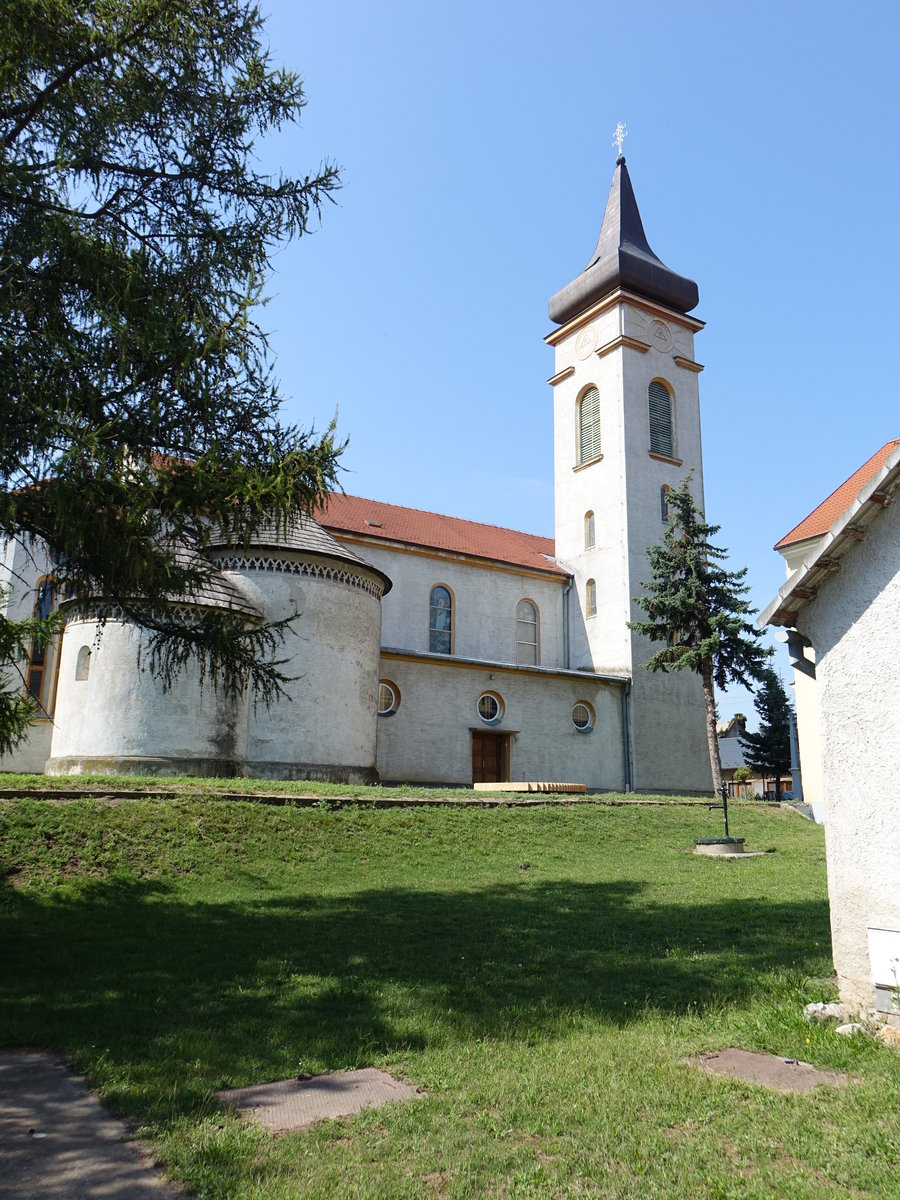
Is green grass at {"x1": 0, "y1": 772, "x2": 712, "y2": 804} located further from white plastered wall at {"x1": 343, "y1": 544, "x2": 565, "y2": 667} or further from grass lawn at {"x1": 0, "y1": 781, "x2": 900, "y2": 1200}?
white plastered wall at {"x1": 343, "y1": 544, "x2": 565, "y2": 667}

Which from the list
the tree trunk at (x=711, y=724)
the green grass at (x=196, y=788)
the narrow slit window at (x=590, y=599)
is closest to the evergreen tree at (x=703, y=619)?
the tree trunk at (x=711, y=724)

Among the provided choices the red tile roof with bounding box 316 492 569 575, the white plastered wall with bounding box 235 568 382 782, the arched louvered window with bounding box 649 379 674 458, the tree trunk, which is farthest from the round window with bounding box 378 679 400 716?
the arched louvered window with bounding box 649 379 674 458

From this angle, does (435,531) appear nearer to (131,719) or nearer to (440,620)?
(440,620)

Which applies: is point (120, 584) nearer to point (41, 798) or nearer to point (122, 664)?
point (41, 798)

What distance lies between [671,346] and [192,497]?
111 feet

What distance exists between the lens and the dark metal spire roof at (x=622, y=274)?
36.9 meters

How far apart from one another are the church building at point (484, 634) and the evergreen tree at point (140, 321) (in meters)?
10.1

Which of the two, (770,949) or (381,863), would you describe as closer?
(770,949)

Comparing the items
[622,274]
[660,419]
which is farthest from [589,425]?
[622,274]

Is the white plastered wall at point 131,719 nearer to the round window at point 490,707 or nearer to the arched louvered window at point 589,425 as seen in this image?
the round window at point 490,707

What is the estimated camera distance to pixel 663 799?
24.4 m

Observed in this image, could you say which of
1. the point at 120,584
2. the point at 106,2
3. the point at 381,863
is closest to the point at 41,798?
the point at 381,863

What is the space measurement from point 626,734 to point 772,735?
19031mm

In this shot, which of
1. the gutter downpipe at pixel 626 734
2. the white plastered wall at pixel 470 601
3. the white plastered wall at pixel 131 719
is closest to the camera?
the white plastered wall at pixel 131 719
